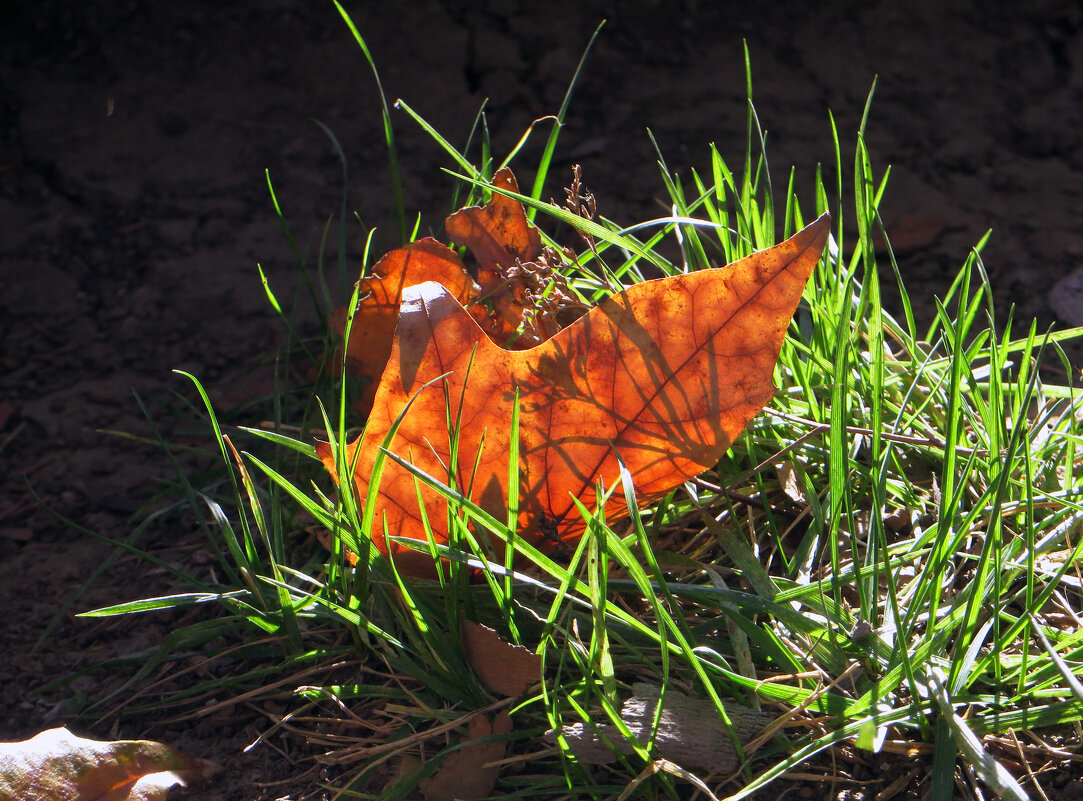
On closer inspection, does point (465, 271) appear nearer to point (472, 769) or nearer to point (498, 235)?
point (498, 235)

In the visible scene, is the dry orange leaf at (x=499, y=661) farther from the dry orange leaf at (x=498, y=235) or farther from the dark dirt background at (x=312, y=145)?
the dark dirt background at (x=312, y=145)

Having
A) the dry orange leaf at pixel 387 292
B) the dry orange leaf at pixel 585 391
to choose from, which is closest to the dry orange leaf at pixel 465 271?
the dry orange leaf at pixel 387 292

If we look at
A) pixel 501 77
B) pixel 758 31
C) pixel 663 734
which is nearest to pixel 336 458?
pixel 663 734

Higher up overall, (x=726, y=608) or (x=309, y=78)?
(x=309, y=78)

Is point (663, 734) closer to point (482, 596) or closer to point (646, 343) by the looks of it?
point (482, 596)

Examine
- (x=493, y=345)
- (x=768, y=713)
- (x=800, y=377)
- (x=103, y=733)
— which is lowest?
(x=103, y=733)

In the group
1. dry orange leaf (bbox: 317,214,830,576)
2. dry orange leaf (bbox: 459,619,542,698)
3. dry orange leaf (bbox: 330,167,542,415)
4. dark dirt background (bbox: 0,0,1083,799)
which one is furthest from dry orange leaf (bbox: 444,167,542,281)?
dark dirt background (bbox: 0,0,1083,799)

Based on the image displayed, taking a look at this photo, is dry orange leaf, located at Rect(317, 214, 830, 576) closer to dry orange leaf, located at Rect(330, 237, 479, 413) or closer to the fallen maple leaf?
dry orange leaf, located at Rect(330, 237, 479, 413)
